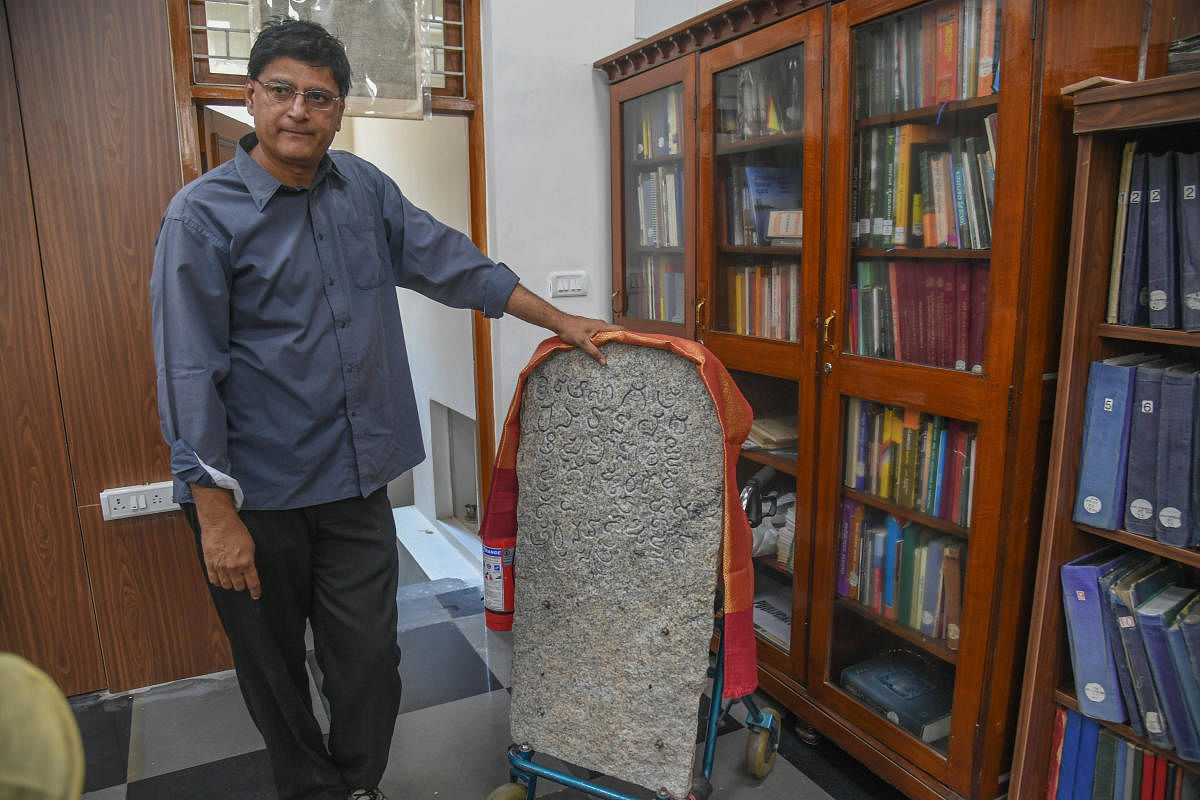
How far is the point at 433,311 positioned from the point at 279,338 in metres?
2.65

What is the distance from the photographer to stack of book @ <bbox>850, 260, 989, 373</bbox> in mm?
1685

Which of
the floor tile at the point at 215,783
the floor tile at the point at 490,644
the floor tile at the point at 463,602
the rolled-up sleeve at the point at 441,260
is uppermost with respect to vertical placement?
the rolled-up sleeve at the point at 441,260

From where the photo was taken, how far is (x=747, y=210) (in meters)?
2.32

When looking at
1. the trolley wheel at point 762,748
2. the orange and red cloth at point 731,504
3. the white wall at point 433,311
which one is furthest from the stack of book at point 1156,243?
the white wall at point 433,311

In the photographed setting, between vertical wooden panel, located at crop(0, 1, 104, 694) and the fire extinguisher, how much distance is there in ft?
4.41

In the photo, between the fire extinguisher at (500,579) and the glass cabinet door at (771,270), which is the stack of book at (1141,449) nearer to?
the glass cabinet door at (771,270)

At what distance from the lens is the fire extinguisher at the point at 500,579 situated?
1.75 metres

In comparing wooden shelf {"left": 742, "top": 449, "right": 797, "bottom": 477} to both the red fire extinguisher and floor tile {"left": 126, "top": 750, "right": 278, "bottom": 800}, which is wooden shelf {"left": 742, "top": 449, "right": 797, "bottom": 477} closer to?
the red fire extinguisher

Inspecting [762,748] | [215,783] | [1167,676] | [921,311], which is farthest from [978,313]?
[215,783]

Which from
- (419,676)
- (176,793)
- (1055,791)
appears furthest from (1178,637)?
(176,793)

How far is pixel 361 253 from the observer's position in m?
1.67

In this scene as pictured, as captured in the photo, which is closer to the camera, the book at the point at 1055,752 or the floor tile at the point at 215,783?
the book at the point at 1055,752

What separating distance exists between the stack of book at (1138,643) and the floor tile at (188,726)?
78.0 inches

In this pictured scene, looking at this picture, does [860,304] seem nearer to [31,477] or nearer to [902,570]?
[902,570]
